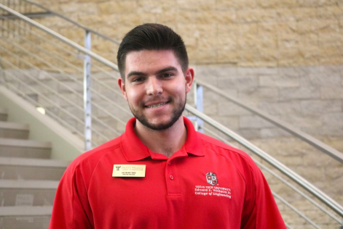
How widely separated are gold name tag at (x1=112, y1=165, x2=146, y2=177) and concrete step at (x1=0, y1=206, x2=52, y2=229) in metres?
1.34

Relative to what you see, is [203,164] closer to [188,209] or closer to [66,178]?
[188,209]

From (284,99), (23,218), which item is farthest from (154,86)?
(284,99)

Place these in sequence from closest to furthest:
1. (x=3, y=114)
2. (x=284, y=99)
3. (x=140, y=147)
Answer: (x=140, y=147) → (x=3, y=114) → (x=284, y=99)

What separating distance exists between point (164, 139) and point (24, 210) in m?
1.42

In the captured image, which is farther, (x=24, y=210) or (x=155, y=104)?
(x=24, y=210)

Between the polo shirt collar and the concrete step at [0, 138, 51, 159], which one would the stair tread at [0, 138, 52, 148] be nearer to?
the concrete step at [0, 138, 51, 159]

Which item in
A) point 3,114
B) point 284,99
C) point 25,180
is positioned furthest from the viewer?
point 284,99

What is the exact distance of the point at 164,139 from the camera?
4.16ft

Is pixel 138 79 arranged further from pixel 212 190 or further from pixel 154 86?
pixel 212 190

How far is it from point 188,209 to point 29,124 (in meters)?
2.48

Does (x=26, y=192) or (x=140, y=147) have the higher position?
(x=140, y=147)

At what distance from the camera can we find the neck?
127 cm

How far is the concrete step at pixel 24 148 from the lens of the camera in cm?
287

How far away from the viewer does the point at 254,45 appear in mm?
4355
